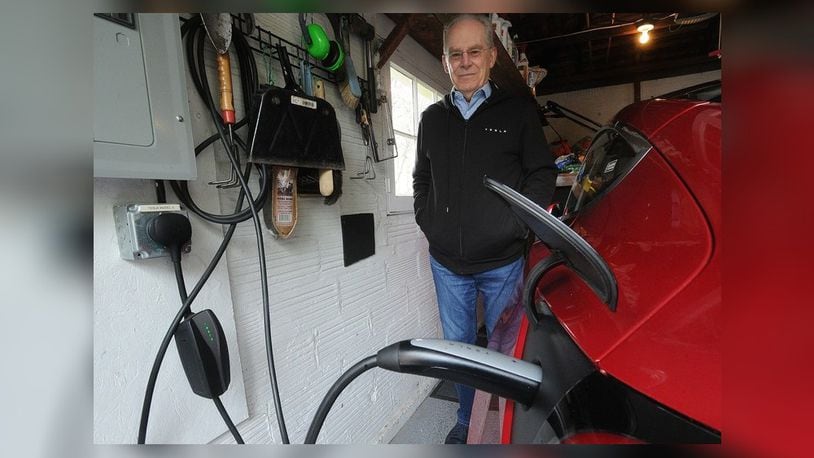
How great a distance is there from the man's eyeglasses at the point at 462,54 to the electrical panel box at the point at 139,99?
0.52m

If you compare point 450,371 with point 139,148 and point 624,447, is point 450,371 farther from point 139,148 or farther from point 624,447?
point 139,148

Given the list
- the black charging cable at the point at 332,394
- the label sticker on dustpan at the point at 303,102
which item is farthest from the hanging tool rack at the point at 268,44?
the black charging cable at the point at 332,394

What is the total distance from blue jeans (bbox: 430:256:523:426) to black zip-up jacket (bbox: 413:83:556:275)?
4 centimetres

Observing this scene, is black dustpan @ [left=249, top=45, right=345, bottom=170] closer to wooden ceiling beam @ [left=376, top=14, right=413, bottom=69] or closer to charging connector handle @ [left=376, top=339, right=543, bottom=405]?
wooden ceiling beam @ [left=376, top=14, right=413, bottom=69]

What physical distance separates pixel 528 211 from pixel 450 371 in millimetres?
165

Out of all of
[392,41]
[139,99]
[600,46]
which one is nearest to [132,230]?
[139,99]

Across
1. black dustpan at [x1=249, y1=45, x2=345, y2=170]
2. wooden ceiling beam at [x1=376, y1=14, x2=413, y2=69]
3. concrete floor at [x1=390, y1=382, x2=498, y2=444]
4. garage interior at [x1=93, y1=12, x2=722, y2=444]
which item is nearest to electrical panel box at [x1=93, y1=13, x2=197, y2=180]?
garage interior at [x1=93, y1=12, x2=722, y2=444]

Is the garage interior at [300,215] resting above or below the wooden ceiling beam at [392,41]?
below

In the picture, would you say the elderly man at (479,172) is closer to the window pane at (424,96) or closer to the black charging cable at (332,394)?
the window pane at (424,96)

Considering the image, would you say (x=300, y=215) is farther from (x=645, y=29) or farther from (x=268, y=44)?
(x=645, y=29)

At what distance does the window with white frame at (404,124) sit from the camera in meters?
0.89

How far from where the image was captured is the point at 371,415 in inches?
32.6

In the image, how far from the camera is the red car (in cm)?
19

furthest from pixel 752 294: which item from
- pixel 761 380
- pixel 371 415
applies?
pixel 371 415
